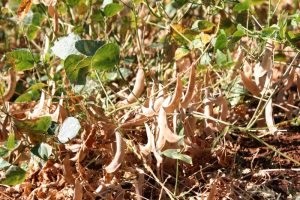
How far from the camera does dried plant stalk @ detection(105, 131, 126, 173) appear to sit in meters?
1.18

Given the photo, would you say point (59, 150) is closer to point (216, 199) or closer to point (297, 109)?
point (216, 199)

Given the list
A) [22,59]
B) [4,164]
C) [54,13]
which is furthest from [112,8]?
[4,164]

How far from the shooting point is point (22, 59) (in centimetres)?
138

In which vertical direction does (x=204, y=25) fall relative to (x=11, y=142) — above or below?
above

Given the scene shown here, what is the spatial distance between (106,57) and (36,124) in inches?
7.8

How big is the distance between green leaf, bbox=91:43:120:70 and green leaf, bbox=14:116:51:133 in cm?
15

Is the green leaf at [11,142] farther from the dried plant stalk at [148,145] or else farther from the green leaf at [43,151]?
the dried plant stalk at [148,145]

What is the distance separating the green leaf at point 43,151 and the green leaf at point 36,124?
33 mm

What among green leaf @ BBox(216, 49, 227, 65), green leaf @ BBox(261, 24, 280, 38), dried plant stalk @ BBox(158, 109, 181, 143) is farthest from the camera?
green leaf @ BBox(216, 49, 227, 65)

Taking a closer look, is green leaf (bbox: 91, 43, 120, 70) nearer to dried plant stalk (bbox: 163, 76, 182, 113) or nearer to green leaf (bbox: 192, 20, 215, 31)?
dried plant stalk (bbox: 163, 76, 182, 113)

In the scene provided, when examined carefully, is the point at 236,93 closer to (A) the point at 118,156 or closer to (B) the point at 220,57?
(B) the point at 220,57

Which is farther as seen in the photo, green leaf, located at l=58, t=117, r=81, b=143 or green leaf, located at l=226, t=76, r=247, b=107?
green leaf, located at l=226, t=76, r=247, b=107

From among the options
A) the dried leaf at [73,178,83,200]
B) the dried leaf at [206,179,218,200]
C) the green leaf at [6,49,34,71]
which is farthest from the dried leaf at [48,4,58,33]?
the dried leaf at [206,179,218,200]

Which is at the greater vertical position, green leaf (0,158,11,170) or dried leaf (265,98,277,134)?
dried leaf (265,98,277,134)
